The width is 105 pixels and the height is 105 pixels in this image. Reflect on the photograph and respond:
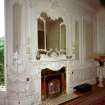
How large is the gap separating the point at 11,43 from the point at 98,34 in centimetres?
359

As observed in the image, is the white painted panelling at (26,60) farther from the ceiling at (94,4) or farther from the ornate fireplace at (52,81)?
the ceiling at (94,4)

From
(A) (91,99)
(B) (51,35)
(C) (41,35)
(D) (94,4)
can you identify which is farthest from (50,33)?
(D) (94,4)

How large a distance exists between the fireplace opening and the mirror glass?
562 mm

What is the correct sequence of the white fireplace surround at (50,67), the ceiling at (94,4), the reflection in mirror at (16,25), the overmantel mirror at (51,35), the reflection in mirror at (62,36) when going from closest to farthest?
the reflection in mirror at (16,25), the white fireplace surround at (50,67), the overmantel mirror at (51,35), the reflection in mirror at (62,36), the ceiling at (94,4)

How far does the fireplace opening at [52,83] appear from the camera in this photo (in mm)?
3973

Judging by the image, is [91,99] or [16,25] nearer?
[16,25]

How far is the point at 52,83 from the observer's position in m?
4.22

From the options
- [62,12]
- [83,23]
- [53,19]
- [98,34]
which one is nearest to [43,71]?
[53,19]

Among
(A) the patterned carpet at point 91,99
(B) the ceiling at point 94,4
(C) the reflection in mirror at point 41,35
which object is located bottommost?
(A) the patterned carpet at point 91,99

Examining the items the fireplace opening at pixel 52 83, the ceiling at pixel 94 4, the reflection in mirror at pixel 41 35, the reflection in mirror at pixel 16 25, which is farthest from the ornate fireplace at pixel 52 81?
the ceiling at pixel 94 4

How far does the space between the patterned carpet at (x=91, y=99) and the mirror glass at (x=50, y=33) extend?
4.19 ft

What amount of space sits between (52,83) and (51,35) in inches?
42.7

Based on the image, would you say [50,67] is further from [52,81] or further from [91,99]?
[91,99]

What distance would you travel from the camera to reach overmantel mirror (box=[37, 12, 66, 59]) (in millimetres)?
3908
